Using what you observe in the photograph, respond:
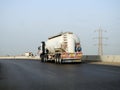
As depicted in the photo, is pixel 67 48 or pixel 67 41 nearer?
pixel 67 48

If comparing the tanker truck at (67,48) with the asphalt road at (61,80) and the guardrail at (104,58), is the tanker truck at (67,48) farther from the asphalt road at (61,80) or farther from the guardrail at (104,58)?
the asphalt road at (61,80)

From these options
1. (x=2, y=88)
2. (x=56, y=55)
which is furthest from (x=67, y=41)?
(x=2, y=88)

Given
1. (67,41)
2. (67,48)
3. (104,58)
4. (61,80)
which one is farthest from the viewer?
(104,58)

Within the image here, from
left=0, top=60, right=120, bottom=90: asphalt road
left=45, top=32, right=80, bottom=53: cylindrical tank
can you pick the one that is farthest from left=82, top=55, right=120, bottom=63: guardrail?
left=0, top=60, right=120, bottom=90: asphalt road

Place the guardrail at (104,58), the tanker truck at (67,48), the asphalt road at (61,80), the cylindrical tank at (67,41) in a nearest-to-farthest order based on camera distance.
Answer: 1. the asphalt road at (61,80)
2. the tanker truck at (67,48)
3. the cylindrical tank at (67,41)
4. the guardrail at (104,58)

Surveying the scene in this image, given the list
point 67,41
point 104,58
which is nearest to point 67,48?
point 67,41

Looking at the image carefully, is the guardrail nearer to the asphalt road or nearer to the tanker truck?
the tanker truck

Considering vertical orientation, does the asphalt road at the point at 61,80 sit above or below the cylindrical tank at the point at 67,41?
below

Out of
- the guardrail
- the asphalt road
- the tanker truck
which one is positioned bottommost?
the asphalt road

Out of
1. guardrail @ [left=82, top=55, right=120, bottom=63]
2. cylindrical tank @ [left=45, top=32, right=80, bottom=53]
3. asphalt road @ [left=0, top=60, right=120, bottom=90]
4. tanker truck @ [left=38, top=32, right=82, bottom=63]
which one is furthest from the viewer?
guardrail @ [left=82, top=55, right=120, bottom=63]

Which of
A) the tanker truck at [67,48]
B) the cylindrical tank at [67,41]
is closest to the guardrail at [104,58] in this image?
the tanker truck at [67,48]

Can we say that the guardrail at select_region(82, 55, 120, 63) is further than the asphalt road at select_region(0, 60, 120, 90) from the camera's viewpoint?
Yes

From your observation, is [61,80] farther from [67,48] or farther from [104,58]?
[104,58]

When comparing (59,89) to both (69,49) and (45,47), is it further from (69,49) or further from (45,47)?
(45,47)
